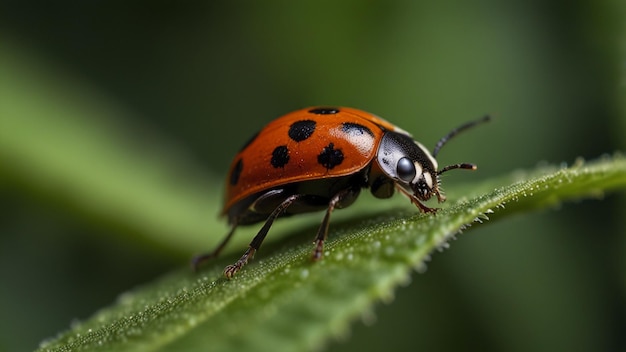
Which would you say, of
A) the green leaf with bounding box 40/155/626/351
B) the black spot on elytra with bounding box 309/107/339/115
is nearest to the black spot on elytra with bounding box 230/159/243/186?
the black spot on elytra with bounding box 309/107/339/115

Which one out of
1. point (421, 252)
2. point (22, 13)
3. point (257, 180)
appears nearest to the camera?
point (421, 252)

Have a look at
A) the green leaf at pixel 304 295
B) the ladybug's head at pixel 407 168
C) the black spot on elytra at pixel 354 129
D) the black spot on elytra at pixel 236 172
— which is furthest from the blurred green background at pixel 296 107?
the green leaf at pixel 304 295

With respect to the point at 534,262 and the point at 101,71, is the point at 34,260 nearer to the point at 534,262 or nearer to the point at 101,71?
the point at 101,71

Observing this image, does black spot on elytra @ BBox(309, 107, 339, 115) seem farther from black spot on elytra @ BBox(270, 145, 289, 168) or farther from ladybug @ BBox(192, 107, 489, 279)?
black spot on elytra @ BBox(270, 145, 289, 168)

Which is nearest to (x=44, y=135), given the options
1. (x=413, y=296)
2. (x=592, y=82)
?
(x=413, y=296)

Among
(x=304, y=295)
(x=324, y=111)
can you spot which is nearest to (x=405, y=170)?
(x=324, y=111)

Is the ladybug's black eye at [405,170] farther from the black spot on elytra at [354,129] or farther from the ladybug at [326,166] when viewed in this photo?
the black spot on elytra at [354,129]

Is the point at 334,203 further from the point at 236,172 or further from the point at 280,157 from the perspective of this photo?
the point at 236,172
